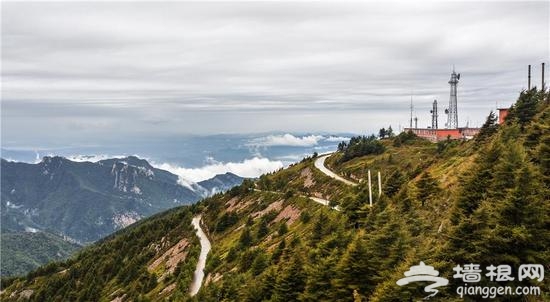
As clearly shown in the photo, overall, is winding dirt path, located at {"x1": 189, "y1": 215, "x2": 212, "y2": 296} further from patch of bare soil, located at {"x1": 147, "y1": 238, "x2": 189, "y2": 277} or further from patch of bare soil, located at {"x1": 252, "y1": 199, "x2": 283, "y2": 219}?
patch of bare soil, located at {"x1": 252, "y1": 199, "x2": 283, "y2": 219}

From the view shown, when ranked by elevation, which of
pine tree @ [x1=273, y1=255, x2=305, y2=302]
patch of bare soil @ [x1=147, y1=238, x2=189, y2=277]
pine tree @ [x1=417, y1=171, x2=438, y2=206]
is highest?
pine tree @ [x1=417, y1=171, x2=438, y2=206]

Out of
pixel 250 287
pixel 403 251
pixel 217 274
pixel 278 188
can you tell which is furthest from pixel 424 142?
pixel 403 251

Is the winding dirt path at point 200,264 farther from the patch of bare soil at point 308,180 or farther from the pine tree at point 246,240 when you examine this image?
the patch of bare soil at point 308,180

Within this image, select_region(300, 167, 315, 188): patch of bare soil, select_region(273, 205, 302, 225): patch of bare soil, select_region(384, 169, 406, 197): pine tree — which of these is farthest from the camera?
select_region(300, 167, 315, 188): patch of bare soil

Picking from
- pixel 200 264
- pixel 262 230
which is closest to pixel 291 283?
pixel 262 230

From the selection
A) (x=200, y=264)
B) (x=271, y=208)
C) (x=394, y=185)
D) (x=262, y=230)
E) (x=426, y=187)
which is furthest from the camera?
(x=271, y=208)

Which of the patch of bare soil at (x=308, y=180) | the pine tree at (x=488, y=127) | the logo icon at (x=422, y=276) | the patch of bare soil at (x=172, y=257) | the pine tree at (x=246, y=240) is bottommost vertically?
the patch of bare soil at (x=172, y=257)

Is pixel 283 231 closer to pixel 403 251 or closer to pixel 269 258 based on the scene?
pixel 269 258

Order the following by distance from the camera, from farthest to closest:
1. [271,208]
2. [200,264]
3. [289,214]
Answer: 1. [271,208]
2. [289,214]
3. [200,264]

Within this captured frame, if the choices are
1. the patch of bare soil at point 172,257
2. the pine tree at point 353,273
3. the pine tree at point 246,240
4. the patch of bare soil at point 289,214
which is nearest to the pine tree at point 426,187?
the pine tree at point 353,273

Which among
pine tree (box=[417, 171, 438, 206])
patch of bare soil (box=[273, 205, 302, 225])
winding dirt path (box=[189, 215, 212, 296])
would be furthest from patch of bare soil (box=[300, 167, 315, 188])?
Answer: pine tree (box=[417, 171, 438, 206])

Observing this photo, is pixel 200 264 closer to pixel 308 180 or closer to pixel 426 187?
pixel 308 180

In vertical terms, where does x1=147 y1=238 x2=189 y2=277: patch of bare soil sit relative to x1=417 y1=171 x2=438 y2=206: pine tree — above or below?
below

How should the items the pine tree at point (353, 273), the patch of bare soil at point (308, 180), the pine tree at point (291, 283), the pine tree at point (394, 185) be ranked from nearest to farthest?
the pine tree at point (353, 273)
the pine tree at point (291, 283)
the pine tree at point (394, 185)
the patch of bare soil at point (308, 180)
